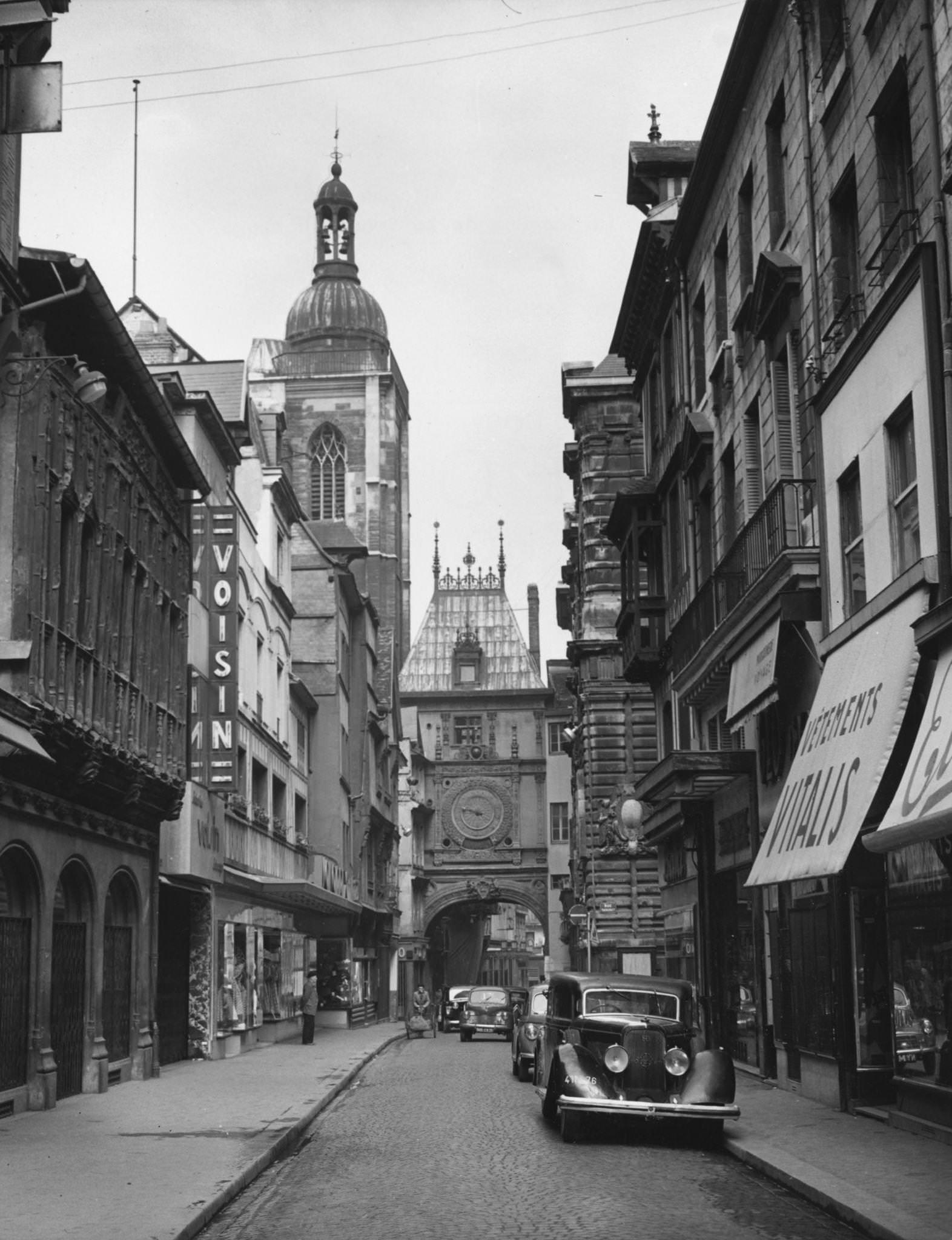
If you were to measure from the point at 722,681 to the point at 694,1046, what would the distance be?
8.61 metres

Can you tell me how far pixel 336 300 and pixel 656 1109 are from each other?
305 ft

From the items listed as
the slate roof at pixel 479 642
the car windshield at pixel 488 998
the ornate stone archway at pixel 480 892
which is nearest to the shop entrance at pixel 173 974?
the car windshield at pixel 488 998

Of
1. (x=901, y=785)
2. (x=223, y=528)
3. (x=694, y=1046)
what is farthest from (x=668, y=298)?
(x=901, y=785)

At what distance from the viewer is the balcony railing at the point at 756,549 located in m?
20.4

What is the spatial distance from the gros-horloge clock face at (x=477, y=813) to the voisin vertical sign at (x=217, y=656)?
56578mm

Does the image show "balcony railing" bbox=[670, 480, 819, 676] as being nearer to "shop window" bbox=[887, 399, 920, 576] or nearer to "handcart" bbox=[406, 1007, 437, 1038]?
"shop window" bbox=[887, 399, 920, 576]

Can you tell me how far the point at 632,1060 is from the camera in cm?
1605

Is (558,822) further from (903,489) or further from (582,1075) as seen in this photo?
(903,489)

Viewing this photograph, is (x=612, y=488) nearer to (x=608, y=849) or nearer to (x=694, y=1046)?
(x=608, y=849)

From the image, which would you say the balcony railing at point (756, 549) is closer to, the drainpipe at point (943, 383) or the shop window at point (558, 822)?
the drainpipe at point (943, 383)

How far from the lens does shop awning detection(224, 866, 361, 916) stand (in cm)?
3231

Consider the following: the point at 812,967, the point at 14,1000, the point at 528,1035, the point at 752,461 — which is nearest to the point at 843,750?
the point at 812,967

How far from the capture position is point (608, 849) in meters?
45.3

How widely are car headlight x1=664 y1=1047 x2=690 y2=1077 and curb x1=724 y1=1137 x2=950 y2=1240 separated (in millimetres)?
1015
